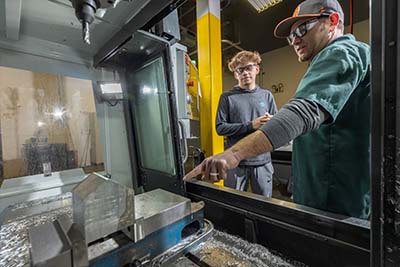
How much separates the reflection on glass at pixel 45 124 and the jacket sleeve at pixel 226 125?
1082 mm

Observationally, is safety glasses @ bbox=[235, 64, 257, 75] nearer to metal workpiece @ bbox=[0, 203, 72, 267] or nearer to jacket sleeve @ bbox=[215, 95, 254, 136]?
jacket sleeve @ bbox=[215, 95, 254, 136]

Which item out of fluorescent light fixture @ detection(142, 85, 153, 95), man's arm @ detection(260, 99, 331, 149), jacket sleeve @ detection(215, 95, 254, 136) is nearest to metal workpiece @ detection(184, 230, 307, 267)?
man's arm @ detection(260, 99, 331, 149)

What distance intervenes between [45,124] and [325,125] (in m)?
1.79

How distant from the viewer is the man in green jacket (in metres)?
0.58

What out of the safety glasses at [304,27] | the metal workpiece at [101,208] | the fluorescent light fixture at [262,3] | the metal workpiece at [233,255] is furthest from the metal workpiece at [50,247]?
the fluorescent light fixture at [262,3]

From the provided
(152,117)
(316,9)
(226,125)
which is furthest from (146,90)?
(316,9)

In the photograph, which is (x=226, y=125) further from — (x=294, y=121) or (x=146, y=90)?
(x=294, y=121)

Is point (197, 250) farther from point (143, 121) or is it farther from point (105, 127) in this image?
point (105, 127)

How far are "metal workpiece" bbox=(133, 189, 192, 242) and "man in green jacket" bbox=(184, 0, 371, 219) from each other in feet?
0.40

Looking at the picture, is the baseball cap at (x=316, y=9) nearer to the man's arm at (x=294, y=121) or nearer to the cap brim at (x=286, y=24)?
the cap brim at (x=286, y=24)

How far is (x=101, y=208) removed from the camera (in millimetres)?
538

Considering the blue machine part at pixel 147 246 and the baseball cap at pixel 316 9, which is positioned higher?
the baseball cap at pixel 316 9

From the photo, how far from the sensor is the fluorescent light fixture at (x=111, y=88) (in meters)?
1.69

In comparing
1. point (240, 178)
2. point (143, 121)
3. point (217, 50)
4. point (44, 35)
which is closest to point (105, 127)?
point (143, 121)
